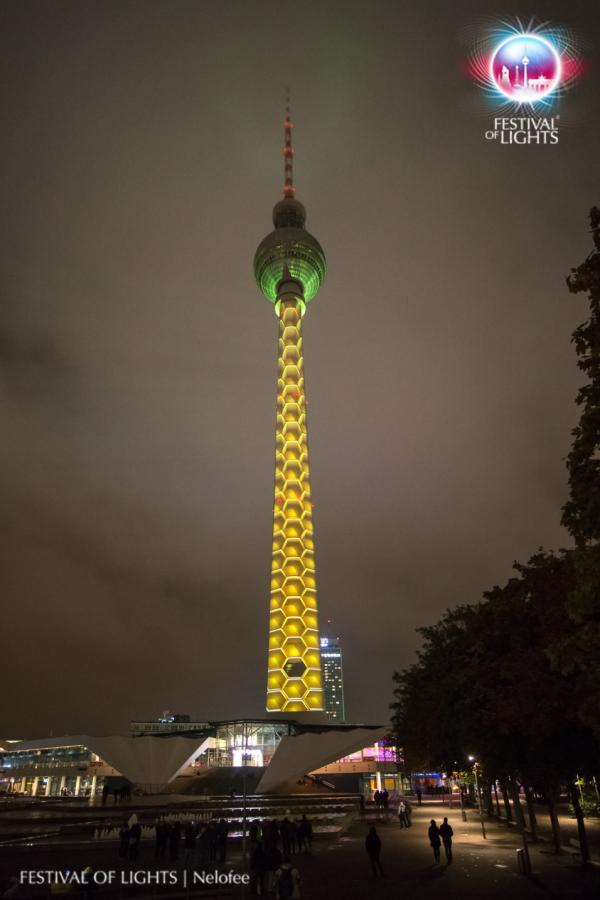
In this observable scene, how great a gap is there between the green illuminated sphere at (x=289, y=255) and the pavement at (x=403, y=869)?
100.0 meters

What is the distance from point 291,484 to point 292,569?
44.2ft

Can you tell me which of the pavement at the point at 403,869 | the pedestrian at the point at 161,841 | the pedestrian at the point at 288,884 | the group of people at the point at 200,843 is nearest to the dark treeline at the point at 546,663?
the pavement at the point at 403,869

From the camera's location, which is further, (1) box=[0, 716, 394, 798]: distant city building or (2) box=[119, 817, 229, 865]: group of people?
(1) box=[0, 716, 394, 798]: distant city building

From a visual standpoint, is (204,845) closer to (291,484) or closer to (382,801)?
(382,801)

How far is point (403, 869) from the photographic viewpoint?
19.2 metres

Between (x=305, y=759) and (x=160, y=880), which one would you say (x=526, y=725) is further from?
(x=305, y=759)

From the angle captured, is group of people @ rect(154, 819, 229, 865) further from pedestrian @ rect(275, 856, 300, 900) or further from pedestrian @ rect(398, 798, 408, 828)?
pedestrian @ rect(398, 798, 408, 828)

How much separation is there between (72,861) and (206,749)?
52.2m

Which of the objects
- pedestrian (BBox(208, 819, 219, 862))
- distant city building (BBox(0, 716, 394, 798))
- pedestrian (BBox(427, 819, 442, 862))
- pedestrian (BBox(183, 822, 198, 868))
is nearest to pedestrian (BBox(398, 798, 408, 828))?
pedestrian (BBox(427, 819, 442, 862))

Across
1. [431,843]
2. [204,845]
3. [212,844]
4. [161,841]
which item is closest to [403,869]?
[431,843]

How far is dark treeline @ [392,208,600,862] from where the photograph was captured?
1148 centimetres

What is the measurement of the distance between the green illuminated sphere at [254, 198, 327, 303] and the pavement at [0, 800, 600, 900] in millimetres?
99992

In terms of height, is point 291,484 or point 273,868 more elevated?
point 291,484

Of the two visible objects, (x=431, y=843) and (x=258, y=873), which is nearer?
(x=258, y=873)
